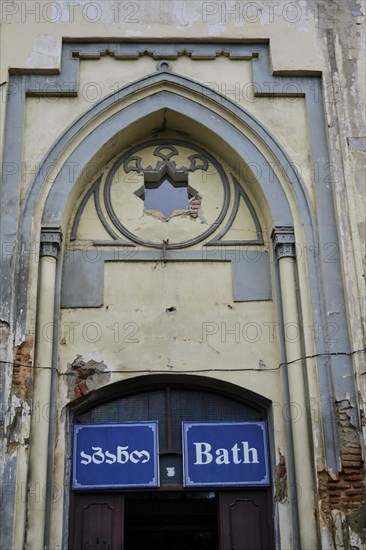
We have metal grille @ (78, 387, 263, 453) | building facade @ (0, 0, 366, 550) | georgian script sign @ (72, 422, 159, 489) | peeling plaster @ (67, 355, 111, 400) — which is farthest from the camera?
metal grille @ (78, 387, 263, 453)

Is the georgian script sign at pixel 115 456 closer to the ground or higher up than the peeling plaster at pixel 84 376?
closer to the ground

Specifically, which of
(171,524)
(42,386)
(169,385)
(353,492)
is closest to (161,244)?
(169,385)

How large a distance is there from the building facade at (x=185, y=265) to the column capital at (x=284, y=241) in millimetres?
27

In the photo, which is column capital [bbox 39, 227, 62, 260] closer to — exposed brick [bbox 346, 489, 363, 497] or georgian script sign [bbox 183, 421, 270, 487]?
georgian script sign [bbox 183, 421, 270, 487]

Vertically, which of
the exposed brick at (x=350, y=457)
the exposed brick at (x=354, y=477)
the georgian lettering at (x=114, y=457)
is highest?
the georgian lettering at (x=114, y=457)

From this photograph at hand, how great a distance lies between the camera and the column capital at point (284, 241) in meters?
8.91

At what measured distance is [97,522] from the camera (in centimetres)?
821

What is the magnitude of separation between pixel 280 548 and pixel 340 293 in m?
2.82

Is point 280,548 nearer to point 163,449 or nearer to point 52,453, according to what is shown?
point 163,449

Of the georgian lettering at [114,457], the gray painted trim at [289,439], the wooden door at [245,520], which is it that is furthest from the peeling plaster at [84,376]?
the gray painted trim at [289,439]

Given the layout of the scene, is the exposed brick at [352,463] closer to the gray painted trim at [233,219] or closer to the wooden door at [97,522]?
the wooden door at [97,522]

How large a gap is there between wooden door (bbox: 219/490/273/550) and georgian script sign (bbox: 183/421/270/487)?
16 centimetres

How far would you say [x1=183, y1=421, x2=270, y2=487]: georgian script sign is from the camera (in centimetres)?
836

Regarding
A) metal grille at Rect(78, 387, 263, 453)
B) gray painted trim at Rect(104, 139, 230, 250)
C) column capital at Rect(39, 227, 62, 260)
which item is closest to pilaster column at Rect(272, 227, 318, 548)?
metal grille at Rect(78, 387, 263, 453)
